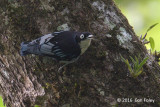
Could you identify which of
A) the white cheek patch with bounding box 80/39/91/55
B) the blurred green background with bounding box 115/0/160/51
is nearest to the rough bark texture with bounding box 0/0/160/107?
the white cheek patch with bounding box 80/39/91/55

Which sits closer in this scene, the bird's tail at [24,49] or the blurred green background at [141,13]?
the bird's tail at [24,49]

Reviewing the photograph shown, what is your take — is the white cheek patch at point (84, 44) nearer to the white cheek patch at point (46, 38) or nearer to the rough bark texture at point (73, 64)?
the rough bark texture at point (73, 64)

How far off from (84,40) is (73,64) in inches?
14.2

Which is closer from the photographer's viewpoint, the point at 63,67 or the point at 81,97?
the point at 81,97

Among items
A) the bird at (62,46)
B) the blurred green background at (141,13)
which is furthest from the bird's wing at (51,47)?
the blurred green background at (141,13)

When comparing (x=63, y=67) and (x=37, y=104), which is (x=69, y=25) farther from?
(x=37, y=104)

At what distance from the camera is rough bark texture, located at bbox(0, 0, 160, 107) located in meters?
3.03

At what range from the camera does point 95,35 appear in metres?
3.40

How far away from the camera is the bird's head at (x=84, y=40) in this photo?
3114 mm

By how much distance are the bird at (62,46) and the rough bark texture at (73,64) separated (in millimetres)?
94

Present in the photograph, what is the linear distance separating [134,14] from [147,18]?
48 centimetres

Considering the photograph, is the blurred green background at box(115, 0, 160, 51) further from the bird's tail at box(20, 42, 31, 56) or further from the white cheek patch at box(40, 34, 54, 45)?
the bird's tail at box(20, 42, 31, 56)

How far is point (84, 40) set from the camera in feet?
10.5

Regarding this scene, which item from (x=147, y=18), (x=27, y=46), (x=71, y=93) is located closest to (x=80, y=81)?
(x=71, y=93)
